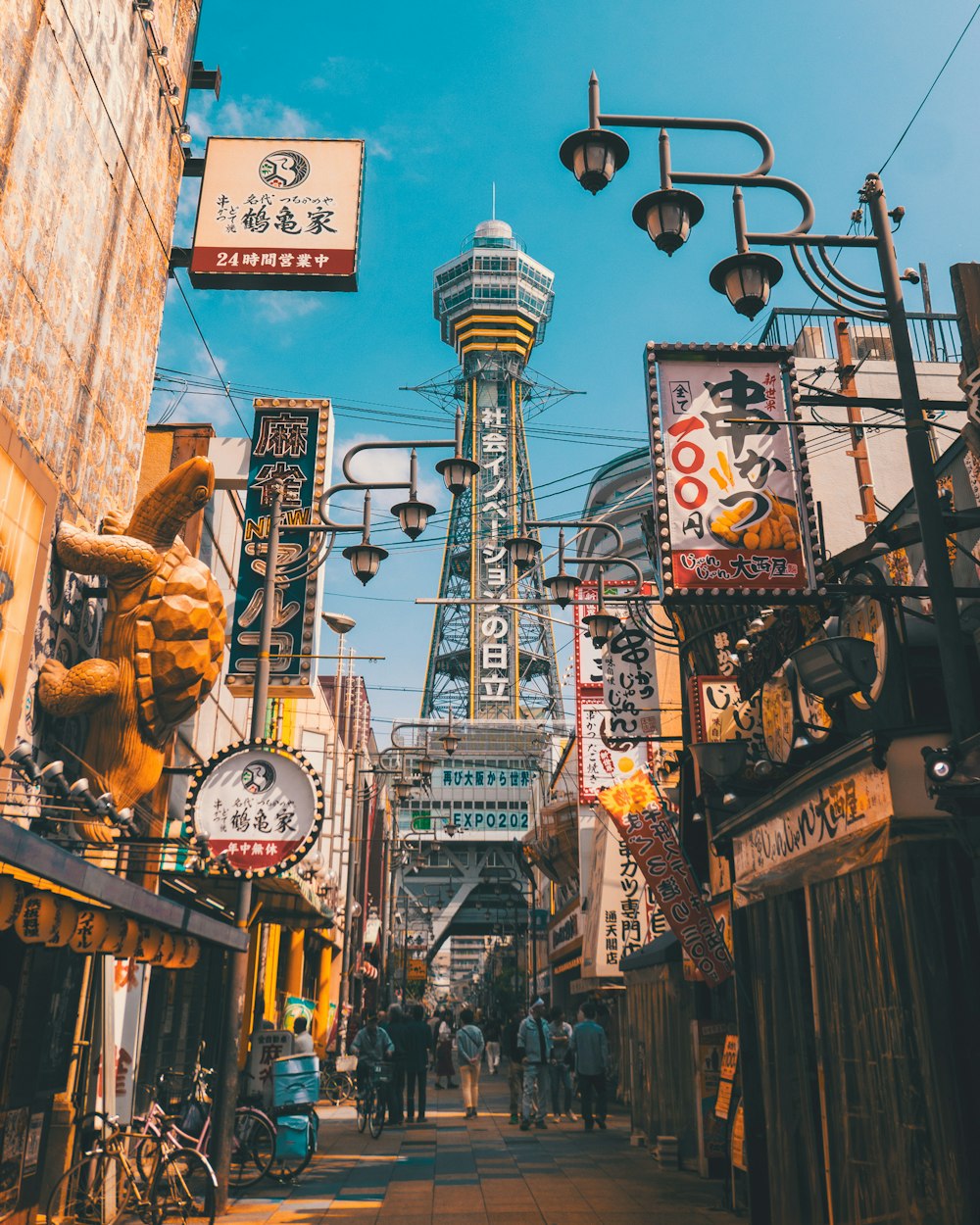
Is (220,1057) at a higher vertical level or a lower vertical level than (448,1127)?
higher

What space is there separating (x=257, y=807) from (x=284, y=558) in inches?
222

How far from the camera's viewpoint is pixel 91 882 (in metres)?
6.91

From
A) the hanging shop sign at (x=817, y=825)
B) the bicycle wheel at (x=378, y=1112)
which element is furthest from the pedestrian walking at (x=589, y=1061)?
the hanging shop sign at (x=817, y=825)

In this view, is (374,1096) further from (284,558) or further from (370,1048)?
(284,558)

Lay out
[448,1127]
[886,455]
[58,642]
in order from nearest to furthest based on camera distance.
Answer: [58,642] < [448,1127] < [886,455]

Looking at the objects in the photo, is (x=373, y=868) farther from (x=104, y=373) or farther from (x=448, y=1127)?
(x=104, y=373)

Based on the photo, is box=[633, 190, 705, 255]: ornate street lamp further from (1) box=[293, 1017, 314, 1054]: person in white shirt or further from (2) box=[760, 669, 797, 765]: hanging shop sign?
(1) box=[293, 1017, 314, 1054]: person in white shirt

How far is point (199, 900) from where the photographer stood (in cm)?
1691

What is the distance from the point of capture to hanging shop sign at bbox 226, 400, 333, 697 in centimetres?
1502

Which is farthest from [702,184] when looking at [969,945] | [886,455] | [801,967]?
[886,455]

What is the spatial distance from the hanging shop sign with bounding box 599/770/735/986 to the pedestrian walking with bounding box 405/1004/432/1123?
712 centimetres

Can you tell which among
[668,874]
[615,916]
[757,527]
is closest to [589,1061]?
[615,916]

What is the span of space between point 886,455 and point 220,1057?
1622 cm

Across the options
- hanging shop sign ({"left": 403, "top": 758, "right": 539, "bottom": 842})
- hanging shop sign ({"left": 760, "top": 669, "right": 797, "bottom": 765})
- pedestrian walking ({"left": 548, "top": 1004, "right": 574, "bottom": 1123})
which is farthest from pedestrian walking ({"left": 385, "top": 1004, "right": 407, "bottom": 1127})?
hanging shop sign ({"left": 403, "top": 758, "right": 539, "bottom": 842})
